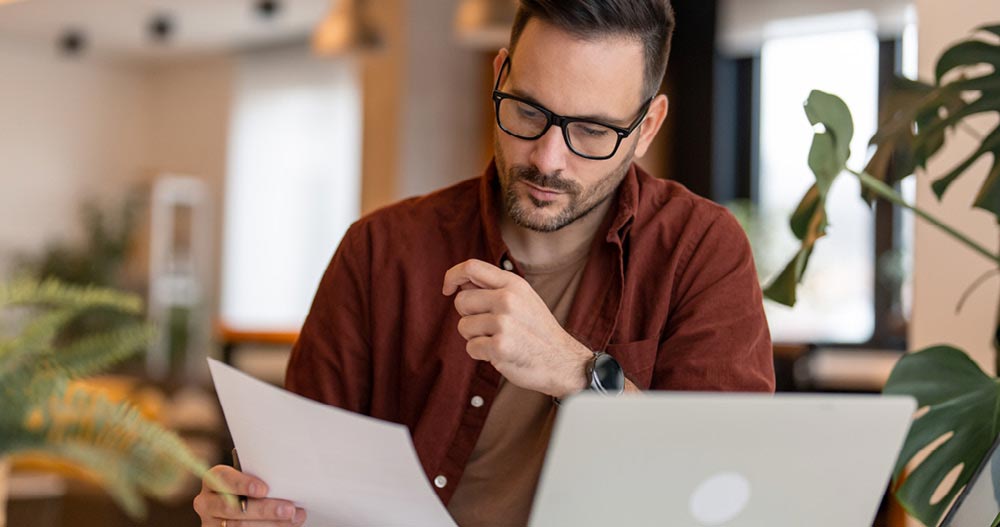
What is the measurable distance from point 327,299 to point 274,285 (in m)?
8.00

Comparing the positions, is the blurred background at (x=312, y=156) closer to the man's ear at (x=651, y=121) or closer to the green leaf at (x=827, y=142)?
the man's ear at (x=651, y=121)

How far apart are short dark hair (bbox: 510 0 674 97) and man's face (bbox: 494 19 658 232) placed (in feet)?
0.04

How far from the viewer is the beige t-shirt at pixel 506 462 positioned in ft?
4.64

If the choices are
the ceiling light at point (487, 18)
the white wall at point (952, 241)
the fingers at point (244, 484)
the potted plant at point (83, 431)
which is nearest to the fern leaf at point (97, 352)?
the potted plant at point (83, 431)

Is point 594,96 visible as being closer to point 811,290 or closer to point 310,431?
point 310,431

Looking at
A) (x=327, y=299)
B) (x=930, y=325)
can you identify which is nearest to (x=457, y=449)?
(x=327, y=299)

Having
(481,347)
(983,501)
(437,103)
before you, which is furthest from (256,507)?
(437,103)

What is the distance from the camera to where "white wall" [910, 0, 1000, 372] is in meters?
1.91

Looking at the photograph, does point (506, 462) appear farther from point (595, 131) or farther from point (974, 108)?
point (974, 108)

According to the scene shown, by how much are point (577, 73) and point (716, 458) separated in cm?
58

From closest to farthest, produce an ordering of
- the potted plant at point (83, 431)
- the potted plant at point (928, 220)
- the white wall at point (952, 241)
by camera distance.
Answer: the potted plant at point (83, 431) < the potted plant at point (928, 220) < the white wall at point (952, 241)

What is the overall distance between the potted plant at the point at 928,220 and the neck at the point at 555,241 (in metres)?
0.28

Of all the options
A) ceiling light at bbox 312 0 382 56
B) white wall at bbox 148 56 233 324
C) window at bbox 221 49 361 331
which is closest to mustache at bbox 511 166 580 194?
ceiling light at bbox 312 0 382 56

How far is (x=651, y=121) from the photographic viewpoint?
5.05 ft
